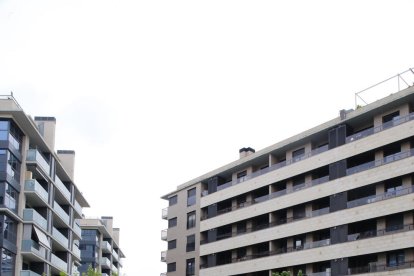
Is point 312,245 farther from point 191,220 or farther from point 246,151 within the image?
point 191,220

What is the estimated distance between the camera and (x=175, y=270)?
3248 inches

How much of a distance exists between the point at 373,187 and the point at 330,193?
4.49 m

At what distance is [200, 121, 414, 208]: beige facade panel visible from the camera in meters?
55.0

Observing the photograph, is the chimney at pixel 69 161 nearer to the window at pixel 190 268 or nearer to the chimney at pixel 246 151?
the window at pixel 190 268

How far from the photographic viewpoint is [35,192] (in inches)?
2448

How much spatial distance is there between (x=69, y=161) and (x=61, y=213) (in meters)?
8.75

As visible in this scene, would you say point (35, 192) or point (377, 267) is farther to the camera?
point (35, 192)

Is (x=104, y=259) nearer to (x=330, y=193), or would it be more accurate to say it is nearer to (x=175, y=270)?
(x=175, y=270)

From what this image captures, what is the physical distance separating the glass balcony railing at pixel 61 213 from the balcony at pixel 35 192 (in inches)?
231

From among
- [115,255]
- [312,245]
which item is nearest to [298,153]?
[312,245]

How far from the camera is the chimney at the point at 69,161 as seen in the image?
81688mm

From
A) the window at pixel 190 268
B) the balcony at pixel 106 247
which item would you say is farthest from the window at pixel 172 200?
the balcony at pixel 106 247

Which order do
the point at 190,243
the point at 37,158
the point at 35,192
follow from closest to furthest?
1. the point at 35,192
2. the point at 37,158
3. the point at 190,243

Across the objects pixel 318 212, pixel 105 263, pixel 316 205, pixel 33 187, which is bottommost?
pixel 105 263
